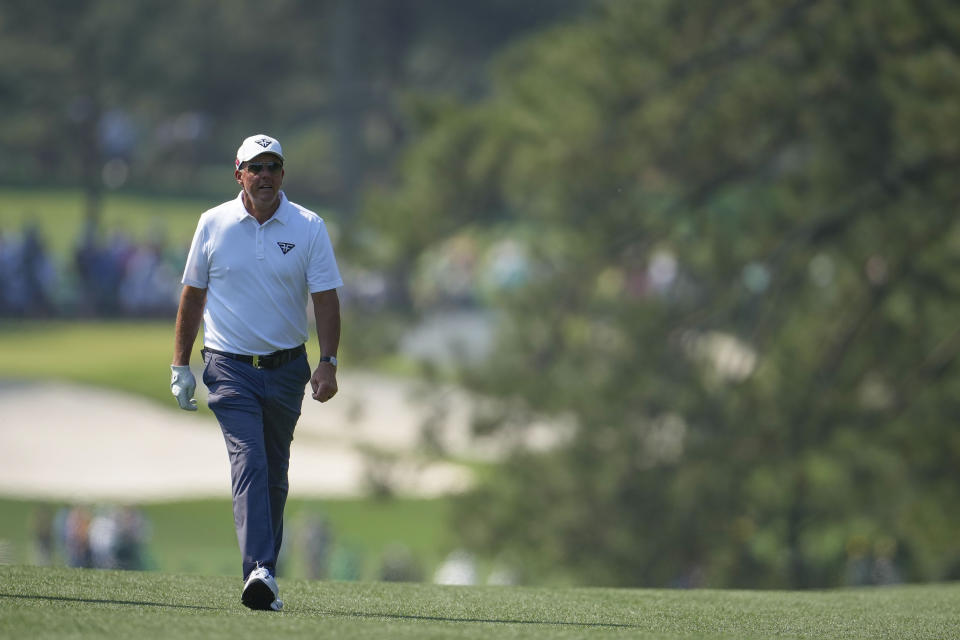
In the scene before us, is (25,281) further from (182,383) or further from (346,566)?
(182,383)

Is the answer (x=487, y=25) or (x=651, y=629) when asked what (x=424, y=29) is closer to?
(x=487, y=25)

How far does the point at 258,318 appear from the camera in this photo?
234 inches

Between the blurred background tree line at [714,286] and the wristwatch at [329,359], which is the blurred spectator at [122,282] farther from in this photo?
the wristwatch at [329,359]

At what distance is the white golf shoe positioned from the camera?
5707 mm

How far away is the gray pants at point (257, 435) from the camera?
580 centimetres

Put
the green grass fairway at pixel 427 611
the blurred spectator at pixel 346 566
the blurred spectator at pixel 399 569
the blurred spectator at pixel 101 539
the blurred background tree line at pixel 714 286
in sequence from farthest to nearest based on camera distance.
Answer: the blurred spectator at pixel 346 566, the blurred spectator at pixel 399 569, the blurred spectator at pixel 101 539, the blurred background tree line at pixel 714 286, the green grass fairway at pixel 427 611

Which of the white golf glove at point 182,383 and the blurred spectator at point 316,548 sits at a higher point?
the white golf glove at point 182,383

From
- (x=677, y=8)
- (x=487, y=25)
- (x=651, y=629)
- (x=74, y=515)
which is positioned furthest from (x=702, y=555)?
(x=487, y=25)

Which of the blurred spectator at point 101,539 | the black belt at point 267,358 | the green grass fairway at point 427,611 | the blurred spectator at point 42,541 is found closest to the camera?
the green grass fairway at point 427,611

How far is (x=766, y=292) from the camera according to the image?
Answer: 52.3ft

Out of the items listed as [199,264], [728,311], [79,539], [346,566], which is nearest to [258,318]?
[199,264]

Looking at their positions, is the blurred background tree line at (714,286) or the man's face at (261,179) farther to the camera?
the blurred background tree line at (714,286)

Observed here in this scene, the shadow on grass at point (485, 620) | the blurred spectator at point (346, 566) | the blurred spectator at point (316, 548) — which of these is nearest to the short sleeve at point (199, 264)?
the shadow on grass at point (485, 620)

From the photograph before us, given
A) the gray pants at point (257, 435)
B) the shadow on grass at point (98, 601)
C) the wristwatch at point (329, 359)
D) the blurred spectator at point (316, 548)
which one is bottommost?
the blurred spectator at point (316, 548)
